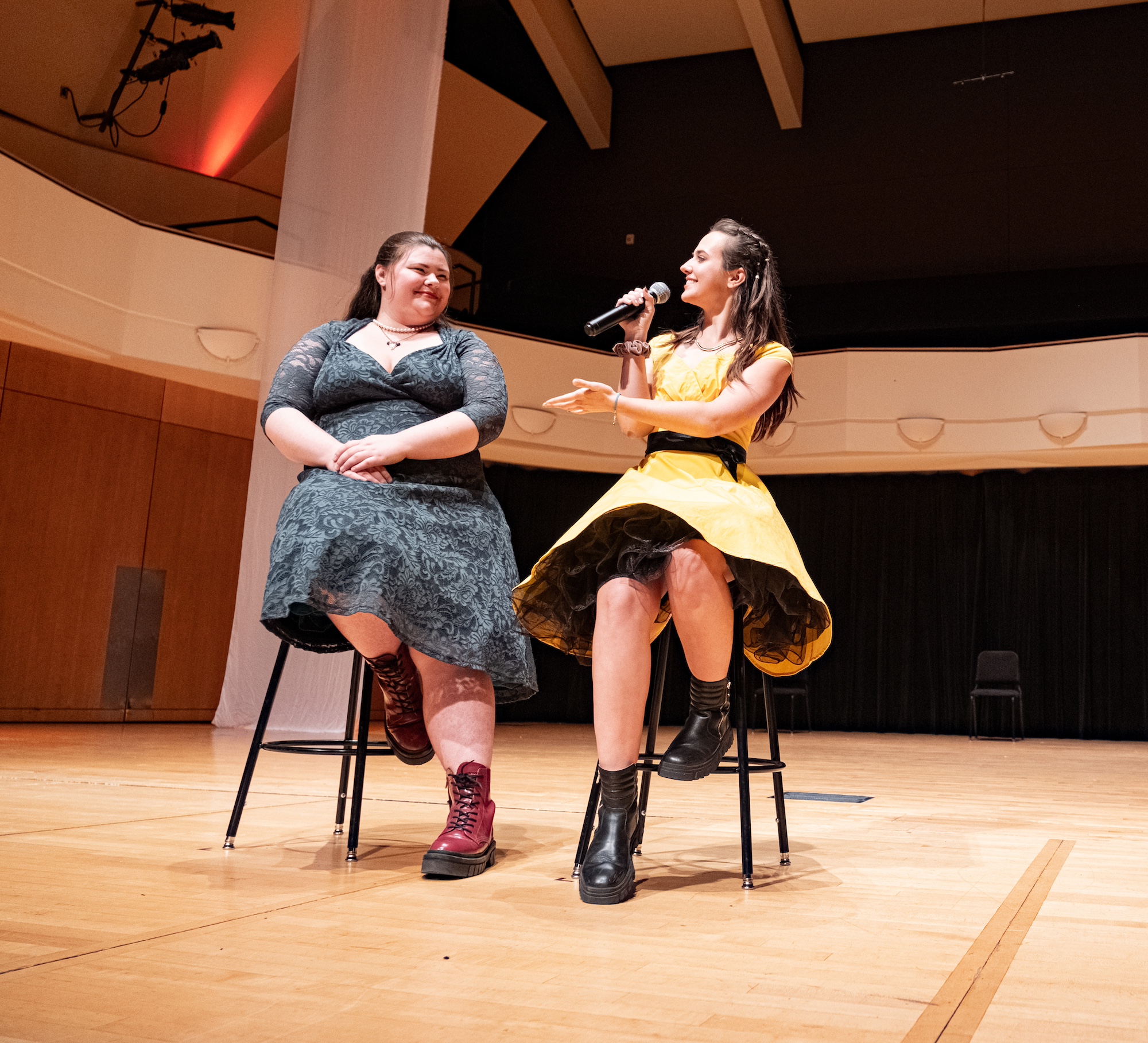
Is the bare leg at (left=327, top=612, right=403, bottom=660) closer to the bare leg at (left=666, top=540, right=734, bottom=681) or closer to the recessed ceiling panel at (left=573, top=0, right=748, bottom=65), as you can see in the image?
the bare leg at (left=666, top=540, right=734, bottom=681)

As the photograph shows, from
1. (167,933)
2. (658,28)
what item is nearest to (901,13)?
(658,28)

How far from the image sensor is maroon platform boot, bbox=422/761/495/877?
1.71 m

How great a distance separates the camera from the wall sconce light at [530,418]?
8422mm

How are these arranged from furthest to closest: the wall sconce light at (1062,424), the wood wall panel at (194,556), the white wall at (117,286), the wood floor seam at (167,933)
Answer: the wall sconce light at (1062,424)
the wood wall panel at (194,556)
the white wall at (117,286)
the wood floor seam at (167,933)

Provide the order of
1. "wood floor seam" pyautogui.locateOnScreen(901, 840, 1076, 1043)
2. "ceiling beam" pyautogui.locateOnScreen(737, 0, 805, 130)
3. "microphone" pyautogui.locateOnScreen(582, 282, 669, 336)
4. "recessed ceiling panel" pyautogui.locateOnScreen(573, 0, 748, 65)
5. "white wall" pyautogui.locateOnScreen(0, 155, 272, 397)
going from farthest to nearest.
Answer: "recessed ceiling panel" pyautogui.locateOnScreen(573, 0, 748, 65) → "ceiling beam" pyautogui.locateOnScreen(737, 0, 805, 130) → "white wall" pyautogui.locateOnScreen(0, 155, 272, 397) → "microphone" pyautogui.locateOnScreen(582, 282, 669, 336) → "wood floor seam" pyautogui.locateOnScreen(901, 840, 1076, 1043)

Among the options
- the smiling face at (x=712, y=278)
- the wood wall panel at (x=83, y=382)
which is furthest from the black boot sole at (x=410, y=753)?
the wood wall panel at (x=83, y=382)

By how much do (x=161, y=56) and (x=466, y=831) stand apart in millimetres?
7558

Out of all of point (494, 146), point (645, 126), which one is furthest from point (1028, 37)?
point (494, 146)

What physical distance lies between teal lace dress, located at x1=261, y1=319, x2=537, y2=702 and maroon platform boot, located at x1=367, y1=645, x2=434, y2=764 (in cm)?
12

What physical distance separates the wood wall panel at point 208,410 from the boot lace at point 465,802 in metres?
5.87

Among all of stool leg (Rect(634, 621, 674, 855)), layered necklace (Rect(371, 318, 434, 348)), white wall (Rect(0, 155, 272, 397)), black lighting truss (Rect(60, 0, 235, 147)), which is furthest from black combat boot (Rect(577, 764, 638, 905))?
black lighting truss (Rect(60, 0, 235, 147))

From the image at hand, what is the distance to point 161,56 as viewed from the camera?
778 centimetres

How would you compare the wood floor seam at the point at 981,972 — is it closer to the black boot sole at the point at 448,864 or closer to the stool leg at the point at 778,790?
the stool leg at the point at 778,790

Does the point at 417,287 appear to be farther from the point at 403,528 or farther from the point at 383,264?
the point at 403,528
